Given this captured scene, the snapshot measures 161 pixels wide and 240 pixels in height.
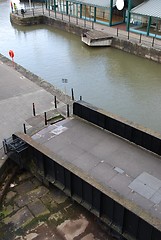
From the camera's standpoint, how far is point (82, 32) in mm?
25281

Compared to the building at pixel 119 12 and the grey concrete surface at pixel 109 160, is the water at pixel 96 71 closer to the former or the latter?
the building at pixel 119 12

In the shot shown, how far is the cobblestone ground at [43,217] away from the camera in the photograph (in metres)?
7.13

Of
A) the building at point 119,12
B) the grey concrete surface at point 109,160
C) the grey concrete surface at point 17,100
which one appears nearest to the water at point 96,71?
the grey concrete surface at point 17,100

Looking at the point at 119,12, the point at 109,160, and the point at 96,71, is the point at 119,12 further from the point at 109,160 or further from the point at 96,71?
the point at 109,160

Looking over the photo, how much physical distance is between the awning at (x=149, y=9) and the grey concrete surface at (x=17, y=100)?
11817 mm

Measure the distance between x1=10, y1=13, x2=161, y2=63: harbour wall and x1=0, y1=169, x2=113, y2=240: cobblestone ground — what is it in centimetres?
1480

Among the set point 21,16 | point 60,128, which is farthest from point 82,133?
point 21,16

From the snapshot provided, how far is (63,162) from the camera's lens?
7.32 metres

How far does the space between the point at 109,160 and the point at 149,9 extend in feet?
57.7

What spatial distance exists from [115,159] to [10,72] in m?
10.4

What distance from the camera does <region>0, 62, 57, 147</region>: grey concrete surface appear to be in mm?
10977

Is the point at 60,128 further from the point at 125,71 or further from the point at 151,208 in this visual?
the point at 125,71

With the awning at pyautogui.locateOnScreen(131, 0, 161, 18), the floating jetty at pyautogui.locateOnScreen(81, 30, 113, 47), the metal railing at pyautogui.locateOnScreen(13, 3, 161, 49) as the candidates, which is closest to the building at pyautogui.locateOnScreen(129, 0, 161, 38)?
the awning at pyautogui.locateOnScreen(131, 0, 161, 18)

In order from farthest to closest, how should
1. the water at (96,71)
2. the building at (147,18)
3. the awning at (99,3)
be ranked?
the awning at (99,3) < the building at (147,18) < the water at (96,71)
